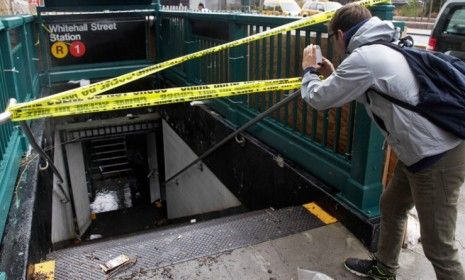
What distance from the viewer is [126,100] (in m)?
2.86

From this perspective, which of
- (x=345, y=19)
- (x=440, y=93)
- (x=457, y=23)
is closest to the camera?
(x=440, y=93)

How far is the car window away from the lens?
855cm

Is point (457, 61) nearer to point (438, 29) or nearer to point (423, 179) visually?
point (423, 179)

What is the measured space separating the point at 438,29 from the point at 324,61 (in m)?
7.57

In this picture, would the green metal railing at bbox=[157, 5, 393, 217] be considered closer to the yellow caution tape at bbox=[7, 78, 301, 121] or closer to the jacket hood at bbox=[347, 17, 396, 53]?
the yellow caution tape at bbox=[7, 78, 301, 121]

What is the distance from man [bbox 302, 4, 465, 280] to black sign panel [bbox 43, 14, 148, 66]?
5970mm

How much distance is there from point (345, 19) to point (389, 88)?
19.1 inches

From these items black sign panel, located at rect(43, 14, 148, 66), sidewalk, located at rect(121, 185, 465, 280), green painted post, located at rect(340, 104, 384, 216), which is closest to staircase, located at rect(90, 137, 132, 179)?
black sign panel, located at rect(43, 14, 148, 66)

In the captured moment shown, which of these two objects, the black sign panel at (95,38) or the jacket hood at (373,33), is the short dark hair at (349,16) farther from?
the black sign panel at (95,38)

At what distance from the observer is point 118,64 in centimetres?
777

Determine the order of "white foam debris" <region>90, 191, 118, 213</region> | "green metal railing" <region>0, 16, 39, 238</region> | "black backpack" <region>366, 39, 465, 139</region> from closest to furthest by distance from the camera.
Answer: "black backpack" <region>366, 39, 465, 139</region> → "green metal railing" <region>0, 16, 39, 238</region> → "white foam debris" <region>90, 191, 118, 213</region>

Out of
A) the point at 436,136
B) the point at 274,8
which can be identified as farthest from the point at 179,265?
the point at 274,8

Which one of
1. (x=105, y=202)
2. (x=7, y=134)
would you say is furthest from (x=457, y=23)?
(x=105, y=202)

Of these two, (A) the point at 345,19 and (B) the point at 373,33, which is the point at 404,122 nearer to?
(B) the point at 373,33
